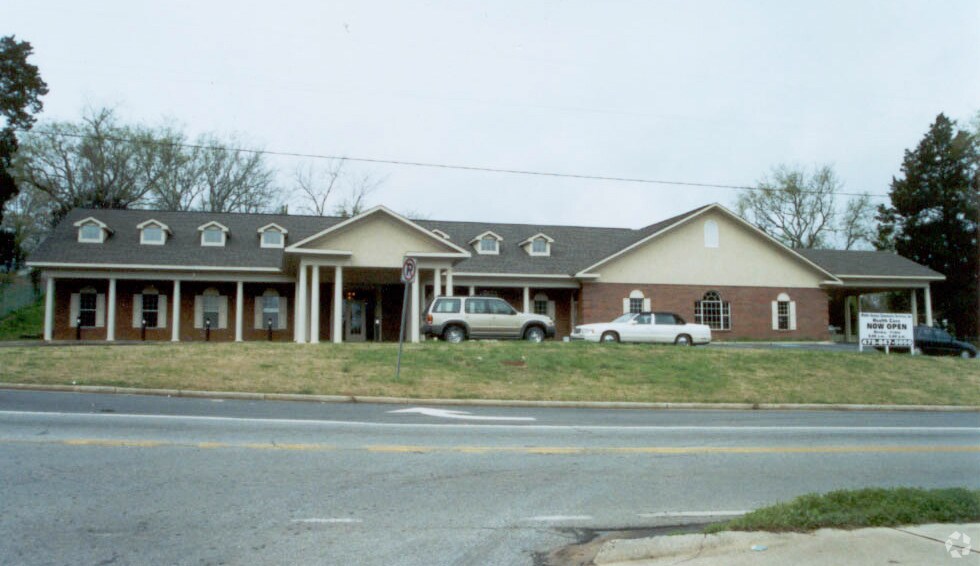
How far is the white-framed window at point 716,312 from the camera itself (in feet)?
122

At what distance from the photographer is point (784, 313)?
3784 cm

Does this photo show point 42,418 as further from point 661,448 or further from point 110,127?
point 110,127

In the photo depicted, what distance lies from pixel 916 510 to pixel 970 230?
160 ft

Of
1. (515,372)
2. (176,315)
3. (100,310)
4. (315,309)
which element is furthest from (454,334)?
(100,310)

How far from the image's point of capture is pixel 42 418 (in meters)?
10.8

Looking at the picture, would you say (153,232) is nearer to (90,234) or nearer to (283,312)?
(90,234)

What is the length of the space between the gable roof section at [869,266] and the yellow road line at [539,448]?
3145 cm

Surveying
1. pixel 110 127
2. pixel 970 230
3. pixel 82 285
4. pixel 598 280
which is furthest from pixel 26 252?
pixel 970 230

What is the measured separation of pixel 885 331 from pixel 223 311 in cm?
2686

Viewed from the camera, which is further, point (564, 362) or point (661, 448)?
point (564, 362)

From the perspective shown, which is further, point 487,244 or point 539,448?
point 487,244

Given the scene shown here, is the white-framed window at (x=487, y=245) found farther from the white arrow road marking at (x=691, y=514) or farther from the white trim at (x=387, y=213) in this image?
the white arrow road marking at (x=691, y=514)

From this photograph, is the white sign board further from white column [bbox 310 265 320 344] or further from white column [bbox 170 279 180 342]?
white column [bbox 170 279 180 342]

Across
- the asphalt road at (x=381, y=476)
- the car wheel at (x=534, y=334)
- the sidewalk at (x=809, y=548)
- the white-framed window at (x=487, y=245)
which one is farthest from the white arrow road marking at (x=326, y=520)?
the white-framed window at (x=487, y=245)
